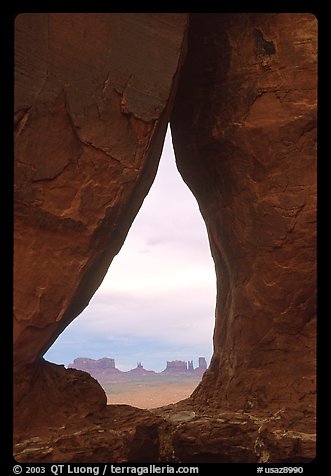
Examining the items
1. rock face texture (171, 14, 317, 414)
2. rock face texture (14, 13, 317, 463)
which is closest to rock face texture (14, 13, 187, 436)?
rock face texture (14, 13, 317, 463)

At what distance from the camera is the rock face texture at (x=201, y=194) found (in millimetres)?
4746

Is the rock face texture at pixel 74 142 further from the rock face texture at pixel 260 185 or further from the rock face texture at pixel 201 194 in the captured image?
the rock face texture at pixel 260 185

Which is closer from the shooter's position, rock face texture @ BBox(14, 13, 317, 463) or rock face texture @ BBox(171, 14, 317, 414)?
rock face texture @ BBox(14, 13, 317, 463)

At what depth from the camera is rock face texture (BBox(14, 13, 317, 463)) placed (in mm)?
4746

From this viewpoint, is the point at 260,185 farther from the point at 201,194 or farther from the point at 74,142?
the point at 74,142

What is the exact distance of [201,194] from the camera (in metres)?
6.77

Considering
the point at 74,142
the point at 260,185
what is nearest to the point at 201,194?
the point at 260,185

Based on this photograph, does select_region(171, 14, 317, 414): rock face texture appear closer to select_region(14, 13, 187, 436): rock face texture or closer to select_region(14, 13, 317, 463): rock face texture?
select_region(14, 13, 317, 463): rock face texture

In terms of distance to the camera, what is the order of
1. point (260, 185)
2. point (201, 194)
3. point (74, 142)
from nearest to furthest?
point (74, 142) → point (260, 185) → point (201, 194)

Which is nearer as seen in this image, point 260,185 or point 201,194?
point 260,185

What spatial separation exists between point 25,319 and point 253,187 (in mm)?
2744

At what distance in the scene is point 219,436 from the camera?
5.32 m

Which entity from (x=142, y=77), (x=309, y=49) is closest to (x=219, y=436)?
(x=142, y=77)

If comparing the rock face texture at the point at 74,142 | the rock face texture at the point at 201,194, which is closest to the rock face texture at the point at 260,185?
the rock face texture at the point at 201,194
